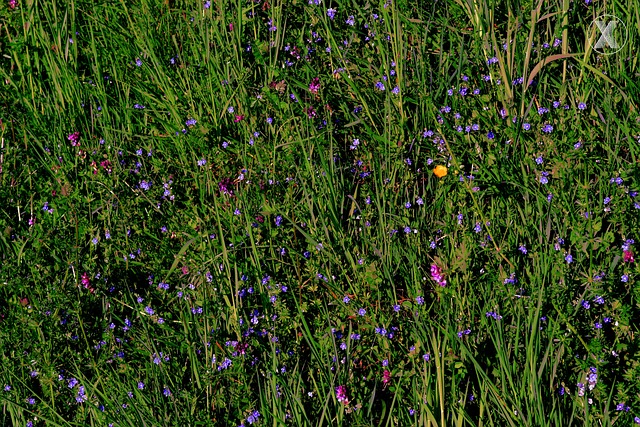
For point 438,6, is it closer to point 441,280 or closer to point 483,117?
→ point 483,117

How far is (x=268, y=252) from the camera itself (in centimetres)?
289

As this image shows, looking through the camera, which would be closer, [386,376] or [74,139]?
[386,376]

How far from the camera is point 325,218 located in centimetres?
281

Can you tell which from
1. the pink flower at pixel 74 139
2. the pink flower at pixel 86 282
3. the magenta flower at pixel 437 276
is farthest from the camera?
the pink flower at pixel 74 139

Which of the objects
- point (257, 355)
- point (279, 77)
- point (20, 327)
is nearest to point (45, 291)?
point (20, 327)

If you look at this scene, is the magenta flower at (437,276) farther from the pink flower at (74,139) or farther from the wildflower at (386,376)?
the pink flower at (74,139)

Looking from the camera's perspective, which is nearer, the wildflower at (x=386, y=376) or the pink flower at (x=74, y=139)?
the wildflower at (x=386, y=376)

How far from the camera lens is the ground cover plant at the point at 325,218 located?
243 cm

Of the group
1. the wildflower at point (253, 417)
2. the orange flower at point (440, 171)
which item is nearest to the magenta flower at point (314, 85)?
the orange flower at point (440, 171)

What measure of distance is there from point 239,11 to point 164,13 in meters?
0.49

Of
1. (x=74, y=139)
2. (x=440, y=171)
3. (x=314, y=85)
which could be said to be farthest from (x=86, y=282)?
(x=440, y=171)

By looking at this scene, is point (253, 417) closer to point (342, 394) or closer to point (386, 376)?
point (342, 394)

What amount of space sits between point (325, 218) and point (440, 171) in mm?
480

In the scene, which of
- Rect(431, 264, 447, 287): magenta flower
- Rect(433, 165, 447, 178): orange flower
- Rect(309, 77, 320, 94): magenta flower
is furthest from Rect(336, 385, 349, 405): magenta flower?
Rect(309, 77, 320, 94): magenta flower
